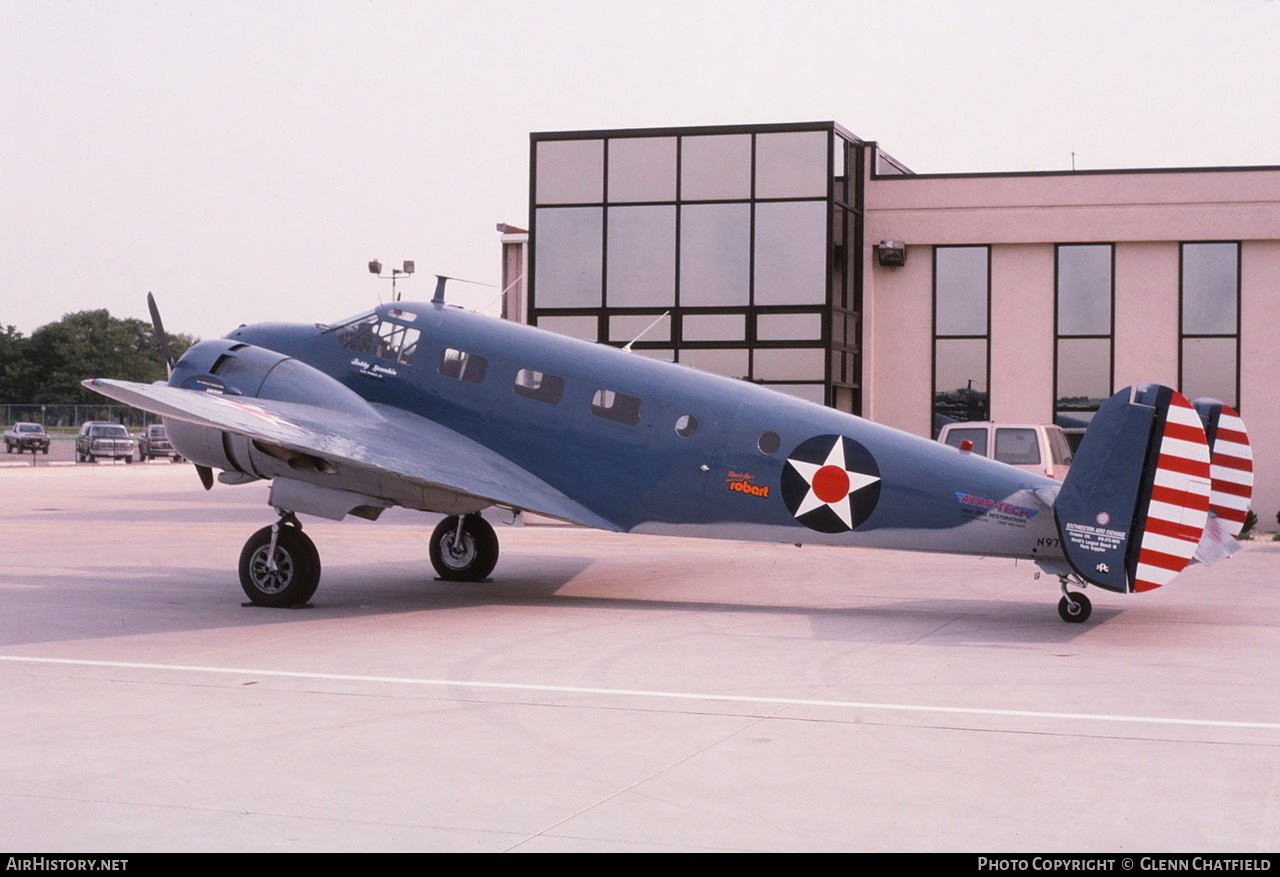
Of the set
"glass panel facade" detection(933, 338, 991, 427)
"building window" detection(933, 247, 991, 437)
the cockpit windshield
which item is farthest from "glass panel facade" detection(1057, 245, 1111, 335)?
the cockpit windshield

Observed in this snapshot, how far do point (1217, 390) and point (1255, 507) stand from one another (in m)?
2.80

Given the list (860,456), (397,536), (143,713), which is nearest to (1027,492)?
(860,456)

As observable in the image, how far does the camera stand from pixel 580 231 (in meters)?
31.6

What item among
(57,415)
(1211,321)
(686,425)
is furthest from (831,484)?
(57,415)

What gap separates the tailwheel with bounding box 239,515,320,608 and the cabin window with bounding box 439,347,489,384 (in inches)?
107

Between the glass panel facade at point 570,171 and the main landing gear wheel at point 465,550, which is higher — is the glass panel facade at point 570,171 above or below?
above

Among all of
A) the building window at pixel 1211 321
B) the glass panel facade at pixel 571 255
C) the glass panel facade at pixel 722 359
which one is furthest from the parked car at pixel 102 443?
the building window at pixel 1211 321

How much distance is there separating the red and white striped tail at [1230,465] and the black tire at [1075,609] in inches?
65.9

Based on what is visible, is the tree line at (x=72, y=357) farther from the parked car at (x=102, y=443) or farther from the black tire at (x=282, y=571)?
the black tire at (x=282, y=571)

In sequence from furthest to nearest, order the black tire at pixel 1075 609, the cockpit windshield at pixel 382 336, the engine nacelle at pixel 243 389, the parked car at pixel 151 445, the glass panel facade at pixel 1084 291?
the parked car at pixel 151 445 → the glass panel facade at pixel 1084 291 → the cockpit windshield at pixel 382 336 → the engine nacelle at pixel 243 389 → the black tire at pixel 1075 609

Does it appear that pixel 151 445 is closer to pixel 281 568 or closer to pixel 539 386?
pixel 281 568

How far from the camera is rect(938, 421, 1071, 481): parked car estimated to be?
21.3 metres

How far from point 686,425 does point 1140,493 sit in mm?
4852

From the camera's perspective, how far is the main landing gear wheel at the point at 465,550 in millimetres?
17688
